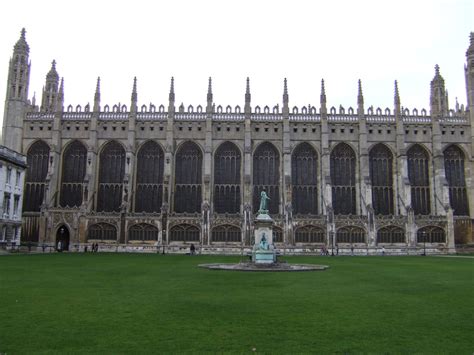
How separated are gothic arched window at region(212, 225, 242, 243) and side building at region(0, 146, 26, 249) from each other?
22.1 meters

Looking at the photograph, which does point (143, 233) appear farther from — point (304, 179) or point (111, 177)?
point (304, 179)

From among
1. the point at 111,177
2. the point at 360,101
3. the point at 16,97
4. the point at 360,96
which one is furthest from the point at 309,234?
the point at 16,97

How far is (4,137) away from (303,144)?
3883 cm

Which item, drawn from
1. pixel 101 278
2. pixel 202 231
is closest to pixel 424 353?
pixel 101 278

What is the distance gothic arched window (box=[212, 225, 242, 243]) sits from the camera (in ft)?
190

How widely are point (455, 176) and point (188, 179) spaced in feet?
116

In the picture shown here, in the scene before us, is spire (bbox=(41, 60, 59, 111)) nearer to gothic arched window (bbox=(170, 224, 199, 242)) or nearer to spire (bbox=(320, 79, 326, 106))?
gothic arched window (bbox=(170, 224, 199, 242))

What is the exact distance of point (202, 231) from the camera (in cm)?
5706

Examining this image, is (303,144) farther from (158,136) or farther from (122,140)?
(122,140)

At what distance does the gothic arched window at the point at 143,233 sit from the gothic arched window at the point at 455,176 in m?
38.5

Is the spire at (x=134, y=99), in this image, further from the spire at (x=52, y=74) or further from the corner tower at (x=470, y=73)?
the corner tower at (x=470, y=73)

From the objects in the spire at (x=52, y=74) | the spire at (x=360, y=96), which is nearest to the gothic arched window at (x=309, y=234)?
the spire at (x=360, y=96)

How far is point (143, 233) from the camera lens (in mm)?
58094

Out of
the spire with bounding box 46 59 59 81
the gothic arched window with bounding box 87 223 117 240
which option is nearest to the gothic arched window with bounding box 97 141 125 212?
the gothic arched window with bounding box 87 223 117 240
